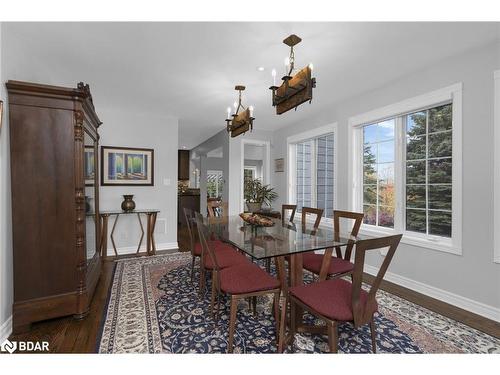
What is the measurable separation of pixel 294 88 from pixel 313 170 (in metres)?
2.92

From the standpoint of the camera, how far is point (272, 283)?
1849mm

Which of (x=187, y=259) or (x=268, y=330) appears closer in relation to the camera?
(x=268, y=330)

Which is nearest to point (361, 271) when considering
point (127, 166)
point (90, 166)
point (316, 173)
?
point (90, 166)

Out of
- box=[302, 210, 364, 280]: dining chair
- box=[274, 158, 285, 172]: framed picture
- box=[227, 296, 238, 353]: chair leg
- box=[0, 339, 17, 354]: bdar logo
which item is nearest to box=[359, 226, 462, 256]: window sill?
box=[302, 210, 364, 280]: dining chair

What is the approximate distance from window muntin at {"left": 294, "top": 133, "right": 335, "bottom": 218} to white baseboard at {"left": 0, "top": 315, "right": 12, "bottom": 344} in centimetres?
413

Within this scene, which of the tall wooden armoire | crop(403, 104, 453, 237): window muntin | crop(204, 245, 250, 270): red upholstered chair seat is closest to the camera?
the tall wooden armoire

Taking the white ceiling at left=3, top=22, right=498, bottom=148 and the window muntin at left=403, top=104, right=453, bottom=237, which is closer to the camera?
the white ceiling at left=3, top=22, right=498, bottom=148

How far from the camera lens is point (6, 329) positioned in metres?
1.86

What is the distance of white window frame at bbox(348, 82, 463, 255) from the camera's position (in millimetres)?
2418

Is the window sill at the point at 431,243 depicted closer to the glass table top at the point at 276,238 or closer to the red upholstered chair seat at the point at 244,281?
the glass table top at the point at 276,238

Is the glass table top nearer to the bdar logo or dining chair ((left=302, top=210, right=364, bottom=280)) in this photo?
dining chair ((left=302, top=210, right=364, bottom=280))
